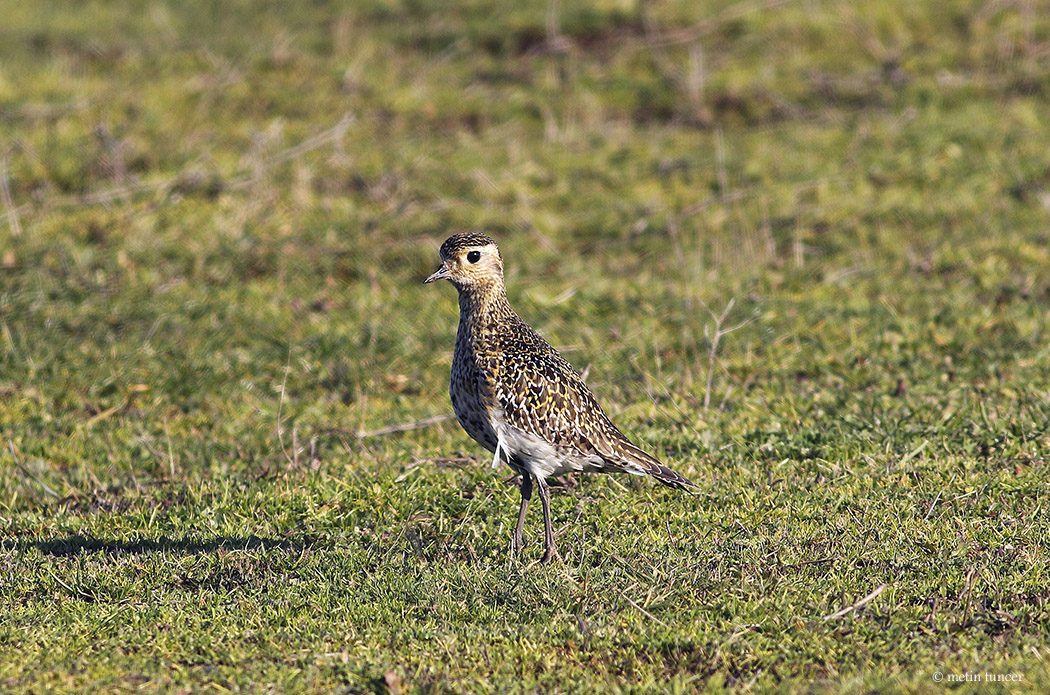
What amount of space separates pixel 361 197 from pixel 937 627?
30.0ft

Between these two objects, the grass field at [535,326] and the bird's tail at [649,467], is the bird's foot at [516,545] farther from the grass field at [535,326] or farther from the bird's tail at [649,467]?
the bird's tail at [649,467]

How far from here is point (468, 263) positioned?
7062 millimetres

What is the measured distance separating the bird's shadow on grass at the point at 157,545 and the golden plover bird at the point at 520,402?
4.34 ft

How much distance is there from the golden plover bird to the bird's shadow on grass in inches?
52.1

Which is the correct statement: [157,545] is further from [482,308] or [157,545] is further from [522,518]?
[482,308]

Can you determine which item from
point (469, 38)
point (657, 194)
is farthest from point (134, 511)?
point (469, 38)

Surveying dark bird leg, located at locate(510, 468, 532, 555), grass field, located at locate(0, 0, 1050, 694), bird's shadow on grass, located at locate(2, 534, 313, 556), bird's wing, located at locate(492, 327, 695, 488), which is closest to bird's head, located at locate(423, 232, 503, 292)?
bird's wing, located at locate(492, 327, 695, 488)

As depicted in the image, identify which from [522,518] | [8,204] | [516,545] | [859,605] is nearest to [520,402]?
[522,518]

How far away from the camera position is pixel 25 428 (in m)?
9.33

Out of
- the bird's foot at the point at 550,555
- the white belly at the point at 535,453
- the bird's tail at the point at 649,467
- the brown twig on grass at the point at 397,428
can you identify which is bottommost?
the brown twig on grass at the point at 397,428

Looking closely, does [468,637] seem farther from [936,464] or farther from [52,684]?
[936,464]

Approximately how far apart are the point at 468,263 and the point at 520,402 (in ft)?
3.13

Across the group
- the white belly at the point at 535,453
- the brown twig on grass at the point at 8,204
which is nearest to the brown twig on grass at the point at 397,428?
the white belly at the point at 535,453

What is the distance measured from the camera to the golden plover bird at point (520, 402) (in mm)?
6570
